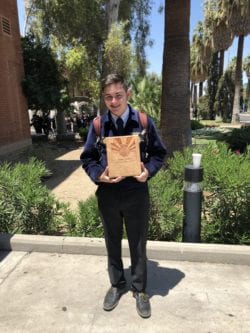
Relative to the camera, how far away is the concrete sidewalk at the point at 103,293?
9.58ft

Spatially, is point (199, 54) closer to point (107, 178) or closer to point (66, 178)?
point (66, 178)

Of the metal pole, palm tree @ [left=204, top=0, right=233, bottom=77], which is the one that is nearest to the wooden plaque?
the metal pole

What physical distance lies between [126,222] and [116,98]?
0.99 metres

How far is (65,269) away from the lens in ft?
12.6

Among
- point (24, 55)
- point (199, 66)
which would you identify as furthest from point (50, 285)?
point (199, 66)

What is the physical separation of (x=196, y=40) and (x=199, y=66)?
24.8 feet

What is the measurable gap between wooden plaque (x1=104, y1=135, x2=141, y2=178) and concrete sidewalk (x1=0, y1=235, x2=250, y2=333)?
1.22 metres

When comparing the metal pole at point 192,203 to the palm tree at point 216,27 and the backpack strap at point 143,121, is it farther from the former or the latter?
the palm tree at point 216,27

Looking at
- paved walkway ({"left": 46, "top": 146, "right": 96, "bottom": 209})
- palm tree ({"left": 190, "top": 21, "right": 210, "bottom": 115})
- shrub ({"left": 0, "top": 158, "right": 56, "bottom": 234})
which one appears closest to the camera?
shrub ({"left": 0, "top": 158, "right": 56, "bottom": 234})

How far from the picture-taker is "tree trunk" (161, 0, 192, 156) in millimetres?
7375

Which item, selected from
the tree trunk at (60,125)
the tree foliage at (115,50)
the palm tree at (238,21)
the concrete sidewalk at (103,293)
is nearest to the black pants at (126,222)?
the concrete sidewalk at (103,293)

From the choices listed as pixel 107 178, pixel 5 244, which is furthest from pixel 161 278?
pixel 5 244

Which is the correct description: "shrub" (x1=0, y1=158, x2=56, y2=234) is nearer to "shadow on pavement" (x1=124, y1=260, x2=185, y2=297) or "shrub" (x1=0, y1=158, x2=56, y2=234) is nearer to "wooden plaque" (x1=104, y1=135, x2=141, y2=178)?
"shadow on pavement" (x1=124, y1=260, x2=185, y2=297)

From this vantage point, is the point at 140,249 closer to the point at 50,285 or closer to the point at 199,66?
the point at 50,285
